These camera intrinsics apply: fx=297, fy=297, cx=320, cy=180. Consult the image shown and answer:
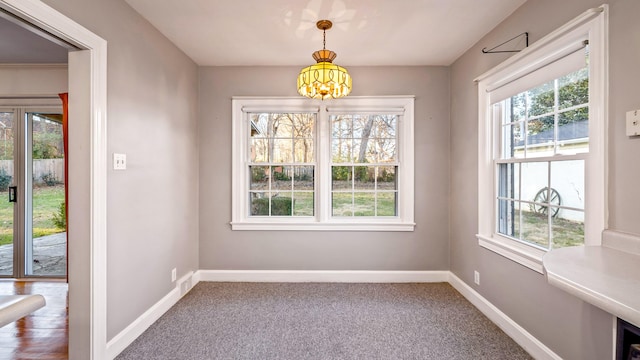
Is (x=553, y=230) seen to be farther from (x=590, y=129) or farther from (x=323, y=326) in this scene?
(x=323, y=326)

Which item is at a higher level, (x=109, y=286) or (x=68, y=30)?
(x=68, y=30)

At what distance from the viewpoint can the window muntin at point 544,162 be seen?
1.88 m

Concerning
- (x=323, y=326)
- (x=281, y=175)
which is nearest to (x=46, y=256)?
(x=281, y=175)

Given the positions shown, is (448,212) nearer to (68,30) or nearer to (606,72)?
(606,72)

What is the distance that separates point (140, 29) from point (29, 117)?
245 centimetres

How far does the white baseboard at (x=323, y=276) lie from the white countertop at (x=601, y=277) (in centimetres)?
221

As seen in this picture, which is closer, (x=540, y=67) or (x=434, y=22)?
(x=540, y=67)

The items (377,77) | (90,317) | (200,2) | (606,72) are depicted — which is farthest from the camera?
(377,77)

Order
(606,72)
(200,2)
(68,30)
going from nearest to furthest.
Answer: (606,72), (68,30), (200,2)

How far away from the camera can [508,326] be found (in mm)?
2393

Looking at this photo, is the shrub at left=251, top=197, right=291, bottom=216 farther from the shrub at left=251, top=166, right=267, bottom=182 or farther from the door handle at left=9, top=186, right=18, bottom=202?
the door handle at left=9, top=186, right=18, bottom=202

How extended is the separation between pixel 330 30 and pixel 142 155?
1.93 meters

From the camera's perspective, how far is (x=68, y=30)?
68.1 inches

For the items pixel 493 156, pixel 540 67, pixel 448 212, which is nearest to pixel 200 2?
pixel 540 67
